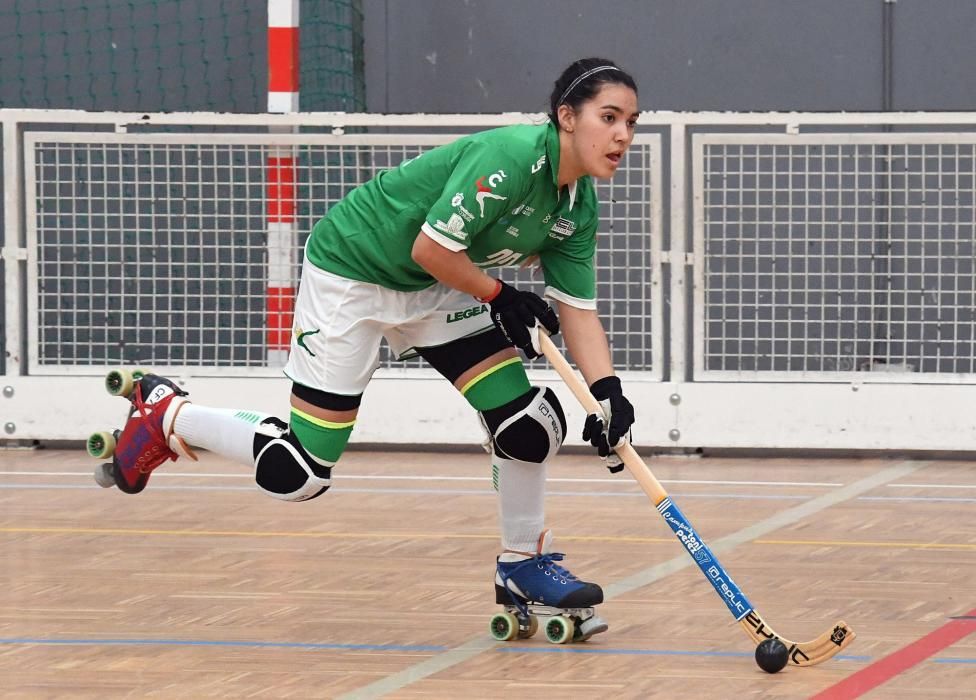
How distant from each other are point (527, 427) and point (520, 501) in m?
0.25

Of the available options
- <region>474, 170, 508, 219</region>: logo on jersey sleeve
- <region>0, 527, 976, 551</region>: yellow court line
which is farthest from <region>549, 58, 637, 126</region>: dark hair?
<region>0, 527, 976, 551</region>: yellow court line

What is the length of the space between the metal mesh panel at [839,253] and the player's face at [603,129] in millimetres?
3723

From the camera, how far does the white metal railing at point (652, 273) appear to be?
810 cm

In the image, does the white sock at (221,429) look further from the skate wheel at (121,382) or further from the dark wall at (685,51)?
the dark wall at (685,51)

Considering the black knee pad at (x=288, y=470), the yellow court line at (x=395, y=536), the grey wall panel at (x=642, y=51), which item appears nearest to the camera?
the black knee pad at (x=288, y=470)

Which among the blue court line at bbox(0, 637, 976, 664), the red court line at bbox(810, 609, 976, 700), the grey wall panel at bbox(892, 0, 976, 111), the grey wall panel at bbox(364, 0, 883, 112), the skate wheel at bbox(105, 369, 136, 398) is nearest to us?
the red court line at bbox(810, 609, 976, 700)

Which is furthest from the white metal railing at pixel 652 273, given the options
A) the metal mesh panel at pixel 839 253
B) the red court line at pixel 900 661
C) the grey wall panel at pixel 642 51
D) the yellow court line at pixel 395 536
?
the red court line at pixel 900 661

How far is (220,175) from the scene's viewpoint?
27.7 ft

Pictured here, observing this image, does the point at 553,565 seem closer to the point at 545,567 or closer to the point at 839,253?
the point at 545,567

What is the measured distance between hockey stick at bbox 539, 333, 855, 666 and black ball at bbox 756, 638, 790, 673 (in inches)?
1.5

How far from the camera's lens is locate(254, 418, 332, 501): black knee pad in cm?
480

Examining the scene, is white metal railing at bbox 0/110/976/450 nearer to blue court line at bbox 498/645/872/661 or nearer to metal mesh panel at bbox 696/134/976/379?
metal mesh panel at bbox 696/134/976/379

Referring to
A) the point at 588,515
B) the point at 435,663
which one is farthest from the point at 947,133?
the point at 435,663

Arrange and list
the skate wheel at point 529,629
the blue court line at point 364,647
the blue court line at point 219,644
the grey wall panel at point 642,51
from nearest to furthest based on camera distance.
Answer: the blue court line at point 364,647 < the blue court line at point 219,644 < the skate wheel at point 529,629 < the grey wall panel at point 642,51
